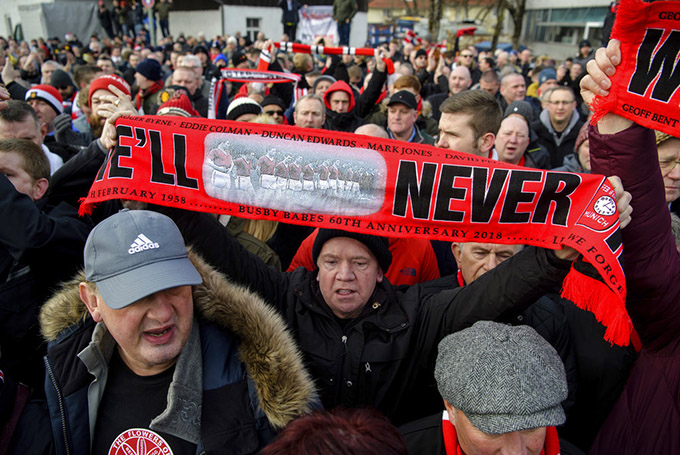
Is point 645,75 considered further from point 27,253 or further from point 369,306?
point 27,253

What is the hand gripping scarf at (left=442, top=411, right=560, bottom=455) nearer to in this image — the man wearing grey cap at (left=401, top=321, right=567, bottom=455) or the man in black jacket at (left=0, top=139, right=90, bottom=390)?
the man wearing grey cap at (left=401, top=321, right=567, bottom=455)

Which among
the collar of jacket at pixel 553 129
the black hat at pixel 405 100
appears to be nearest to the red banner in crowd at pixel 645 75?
the black hat at pixel 405 100

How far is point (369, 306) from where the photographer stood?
2.21 m

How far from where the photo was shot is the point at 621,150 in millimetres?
1702

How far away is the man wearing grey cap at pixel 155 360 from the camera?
64.1 inches

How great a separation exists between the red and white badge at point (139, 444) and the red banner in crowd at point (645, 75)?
6.02ft

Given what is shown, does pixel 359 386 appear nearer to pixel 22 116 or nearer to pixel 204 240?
pixel 204 240

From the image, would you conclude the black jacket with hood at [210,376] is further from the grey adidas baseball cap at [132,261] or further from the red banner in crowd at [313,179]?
the red banner in crowd at [313,179]

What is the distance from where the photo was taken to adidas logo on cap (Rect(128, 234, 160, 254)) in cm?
164

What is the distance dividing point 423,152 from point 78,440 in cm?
167

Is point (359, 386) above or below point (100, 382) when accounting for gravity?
below

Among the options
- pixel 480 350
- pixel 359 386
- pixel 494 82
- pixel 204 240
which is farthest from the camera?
pixel 494 82

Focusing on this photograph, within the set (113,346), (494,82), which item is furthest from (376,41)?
(113,346)

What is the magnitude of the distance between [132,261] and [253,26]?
87.0ft
